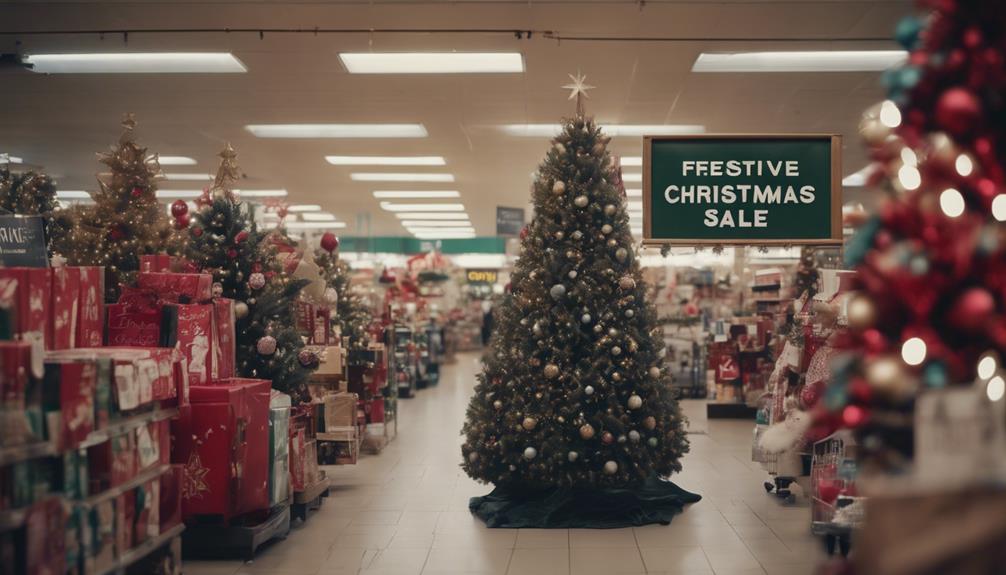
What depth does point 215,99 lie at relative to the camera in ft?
27.9

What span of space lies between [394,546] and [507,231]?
10449 mm

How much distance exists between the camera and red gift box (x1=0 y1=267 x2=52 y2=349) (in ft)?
9.74

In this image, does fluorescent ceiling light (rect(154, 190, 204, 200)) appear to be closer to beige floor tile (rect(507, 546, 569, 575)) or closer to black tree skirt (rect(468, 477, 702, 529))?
black tree skirt (rect(468, 477, 702, 529))

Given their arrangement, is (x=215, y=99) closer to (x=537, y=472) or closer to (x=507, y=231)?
(x=537, y=472)

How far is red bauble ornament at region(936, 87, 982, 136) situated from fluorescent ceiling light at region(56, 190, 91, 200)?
15732mm

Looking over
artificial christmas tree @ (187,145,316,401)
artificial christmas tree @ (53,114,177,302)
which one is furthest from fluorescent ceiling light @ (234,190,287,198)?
artificial christmas tree @ (187,145,316,401)

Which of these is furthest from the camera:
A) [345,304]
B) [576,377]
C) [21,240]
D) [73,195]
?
[73,195]

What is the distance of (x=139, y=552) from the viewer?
322 cm

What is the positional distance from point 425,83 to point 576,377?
3.84 m

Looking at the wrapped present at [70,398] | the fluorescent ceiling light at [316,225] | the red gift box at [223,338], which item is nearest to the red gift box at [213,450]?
the red gift box at [223,338]

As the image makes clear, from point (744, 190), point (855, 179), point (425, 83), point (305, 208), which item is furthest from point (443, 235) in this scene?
point (744, 190)

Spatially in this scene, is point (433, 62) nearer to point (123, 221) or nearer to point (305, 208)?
point (123, 221)

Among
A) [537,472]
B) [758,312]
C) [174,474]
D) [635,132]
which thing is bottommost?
[537,472]

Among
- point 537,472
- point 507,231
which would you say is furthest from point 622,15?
point 507,231
